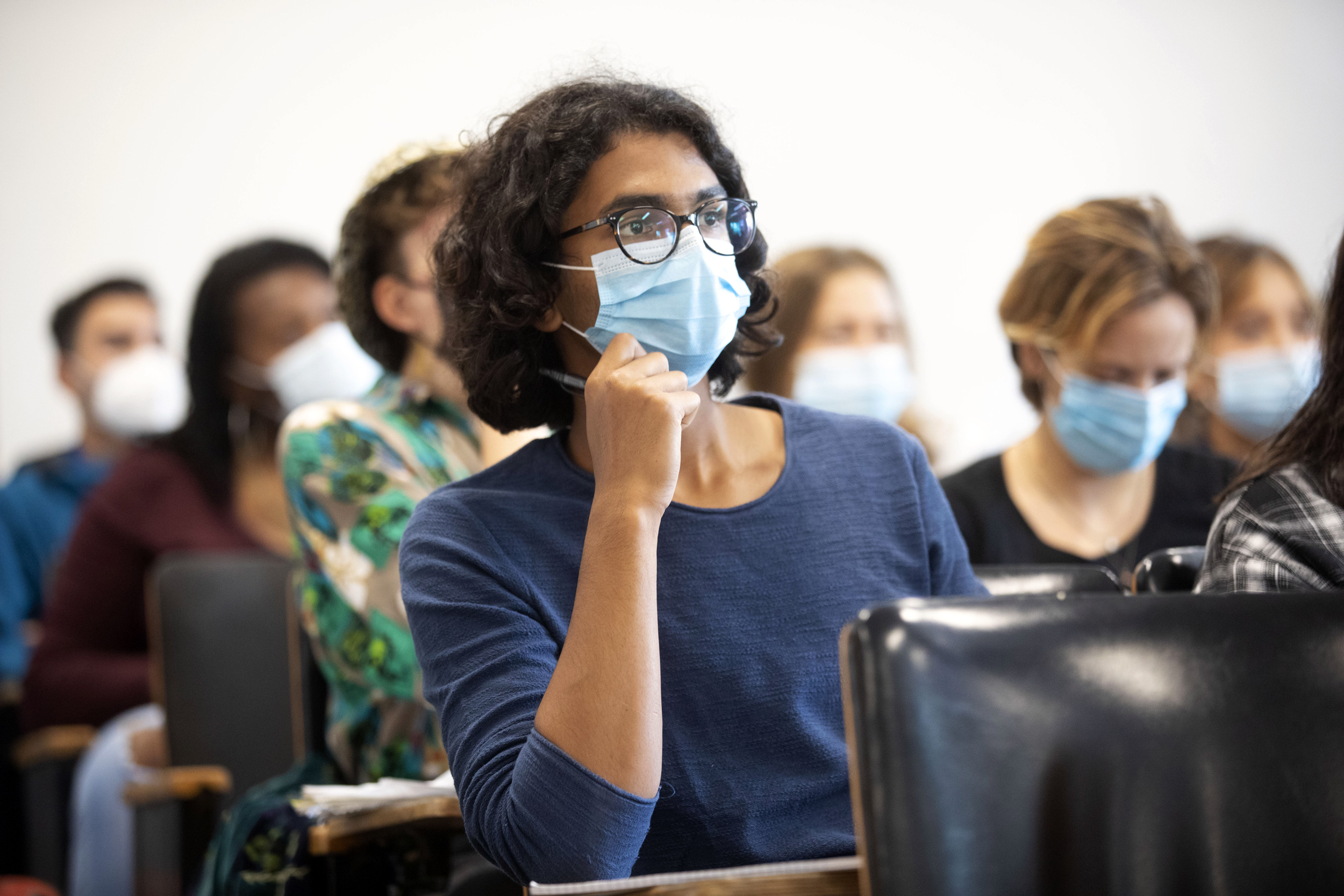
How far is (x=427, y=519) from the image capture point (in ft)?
4.06

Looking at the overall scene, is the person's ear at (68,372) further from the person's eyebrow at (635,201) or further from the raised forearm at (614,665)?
the raised forearm at (614,665)

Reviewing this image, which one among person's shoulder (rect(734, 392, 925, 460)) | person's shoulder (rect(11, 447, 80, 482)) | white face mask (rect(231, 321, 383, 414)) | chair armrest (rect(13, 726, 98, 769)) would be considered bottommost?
chair armrest (rect(13, 726, 98, 769))

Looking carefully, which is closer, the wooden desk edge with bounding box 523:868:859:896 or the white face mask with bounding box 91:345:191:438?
the wooden desk edge with bounding box 523:868:859:896

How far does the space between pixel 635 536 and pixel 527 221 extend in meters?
0.41

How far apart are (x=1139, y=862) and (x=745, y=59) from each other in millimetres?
4050

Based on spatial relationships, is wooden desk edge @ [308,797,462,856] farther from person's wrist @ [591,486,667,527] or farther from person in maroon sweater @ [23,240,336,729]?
person in maroon sweater @ [23,240,336,729]

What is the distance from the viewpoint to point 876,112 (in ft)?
14.9

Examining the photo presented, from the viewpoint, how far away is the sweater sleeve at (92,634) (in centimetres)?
284

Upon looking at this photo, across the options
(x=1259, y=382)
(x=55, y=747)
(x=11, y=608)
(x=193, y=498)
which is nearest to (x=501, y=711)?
(x=55, y=747)

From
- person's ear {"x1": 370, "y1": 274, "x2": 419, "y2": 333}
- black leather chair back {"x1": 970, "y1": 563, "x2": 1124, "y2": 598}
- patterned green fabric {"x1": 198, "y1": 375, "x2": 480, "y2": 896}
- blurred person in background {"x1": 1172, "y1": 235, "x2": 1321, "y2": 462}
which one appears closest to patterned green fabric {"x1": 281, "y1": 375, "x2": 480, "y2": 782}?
patterned green fabric {"x1": 198, "y1": 375, "x2": 480, "y2": 896}

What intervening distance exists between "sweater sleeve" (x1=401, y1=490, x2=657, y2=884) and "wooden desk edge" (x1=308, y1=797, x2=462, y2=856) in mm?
240

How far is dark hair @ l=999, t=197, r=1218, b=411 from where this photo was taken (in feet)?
6.97

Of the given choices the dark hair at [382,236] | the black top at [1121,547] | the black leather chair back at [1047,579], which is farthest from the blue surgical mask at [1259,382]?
the dark hair at [382,236]

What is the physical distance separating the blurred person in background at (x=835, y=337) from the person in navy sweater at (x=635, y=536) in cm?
161
